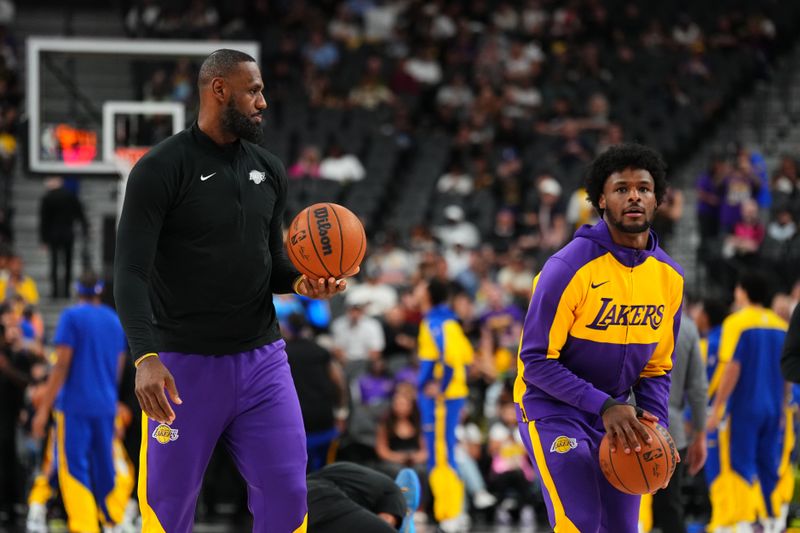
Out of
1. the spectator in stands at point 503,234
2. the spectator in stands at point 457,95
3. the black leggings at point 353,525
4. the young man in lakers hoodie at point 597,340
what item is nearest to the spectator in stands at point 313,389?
the black leggings at point 353,525

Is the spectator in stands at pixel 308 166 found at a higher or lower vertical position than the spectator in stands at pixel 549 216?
higher

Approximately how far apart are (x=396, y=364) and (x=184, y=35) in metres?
7.88

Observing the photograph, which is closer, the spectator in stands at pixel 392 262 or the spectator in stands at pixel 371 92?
the spectator in stands at pixel 392 262

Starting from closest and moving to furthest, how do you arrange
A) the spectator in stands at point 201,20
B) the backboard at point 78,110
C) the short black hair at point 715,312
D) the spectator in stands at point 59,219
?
the short black hair at point 715,312
the backboard at point 78,110
the spectator in stands at point 59,219
the spectator in stands at point 201,20

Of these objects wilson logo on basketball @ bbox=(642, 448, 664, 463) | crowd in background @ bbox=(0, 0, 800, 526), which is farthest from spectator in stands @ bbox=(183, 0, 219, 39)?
wilson logo on basketball @ bbox=(642, 448, 664, 463)

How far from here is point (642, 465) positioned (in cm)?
506

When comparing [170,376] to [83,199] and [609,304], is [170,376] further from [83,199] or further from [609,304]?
[83,199]

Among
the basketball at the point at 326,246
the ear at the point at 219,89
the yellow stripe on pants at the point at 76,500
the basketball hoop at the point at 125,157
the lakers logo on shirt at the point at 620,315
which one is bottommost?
the yellow stripe on pants at the point at 76,500

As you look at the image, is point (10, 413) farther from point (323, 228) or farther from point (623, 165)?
point (623, 165)

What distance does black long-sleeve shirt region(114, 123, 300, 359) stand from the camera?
4.88 metres

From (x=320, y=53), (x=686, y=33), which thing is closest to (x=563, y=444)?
(x=320, y=53)

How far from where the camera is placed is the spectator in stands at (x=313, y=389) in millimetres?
9766

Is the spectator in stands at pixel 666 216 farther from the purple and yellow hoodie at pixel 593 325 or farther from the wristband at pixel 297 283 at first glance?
the wristband at pixel 297 283

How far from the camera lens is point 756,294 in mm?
9133
